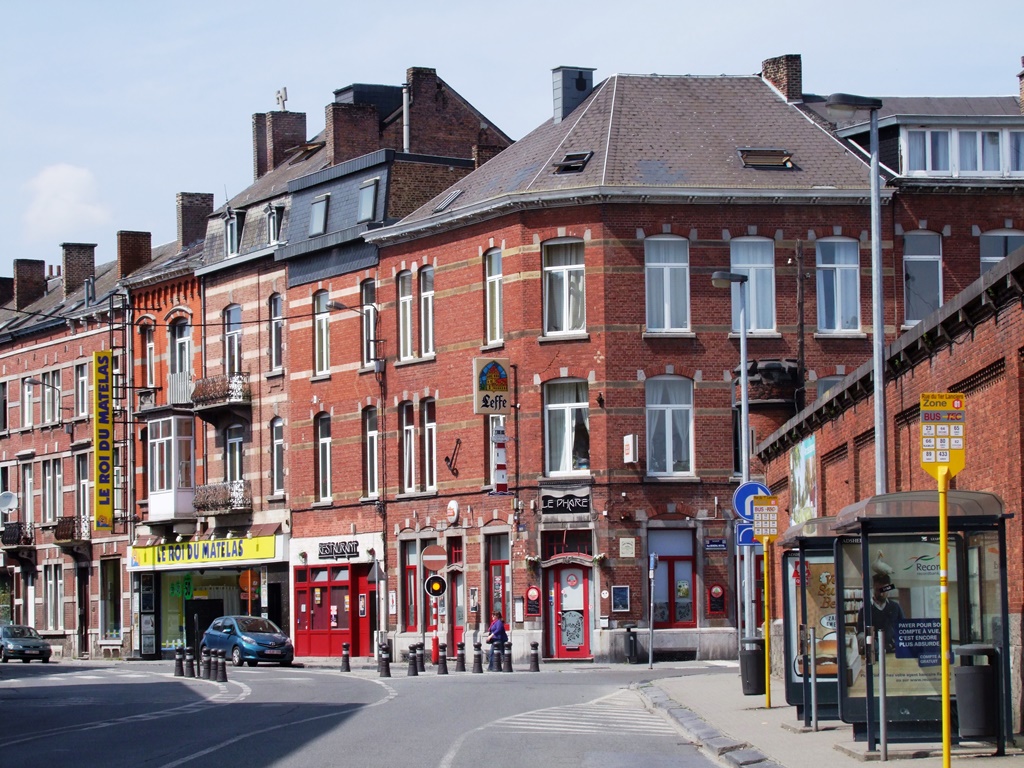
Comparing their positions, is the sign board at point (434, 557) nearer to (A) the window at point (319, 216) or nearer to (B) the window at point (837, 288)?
(A) the window at point (319, 216)

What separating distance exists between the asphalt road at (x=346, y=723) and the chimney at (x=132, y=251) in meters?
31.0

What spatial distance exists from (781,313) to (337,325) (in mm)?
14150

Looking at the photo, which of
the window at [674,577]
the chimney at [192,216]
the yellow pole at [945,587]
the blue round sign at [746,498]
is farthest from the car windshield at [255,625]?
the yellow pole at [945,587]

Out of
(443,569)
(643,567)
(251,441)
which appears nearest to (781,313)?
(643,567)

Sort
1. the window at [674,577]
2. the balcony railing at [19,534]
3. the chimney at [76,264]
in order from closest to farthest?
the window at [674,577]
the balcony railing at [19,534]
the chimney at [76,264]

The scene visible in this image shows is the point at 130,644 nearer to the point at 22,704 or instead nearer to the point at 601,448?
the point at 601,448

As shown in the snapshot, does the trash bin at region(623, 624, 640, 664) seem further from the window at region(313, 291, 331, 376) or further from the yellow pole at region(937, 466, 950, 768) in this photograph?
the yellow pole at region(937, 466, 950, 768)

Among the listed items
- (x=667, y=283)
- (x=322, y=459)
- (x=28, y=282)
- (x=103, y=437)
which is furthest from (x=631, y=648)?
(x=28, y=282)

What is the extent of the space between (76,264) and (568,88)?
1177 inches

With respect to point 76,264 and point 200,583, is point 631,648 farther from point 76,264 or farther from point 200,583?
point 76,264

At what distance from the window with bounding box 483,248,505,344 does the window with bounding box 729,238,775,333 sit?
6.04 m

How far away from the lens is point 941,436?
14367 millimetres

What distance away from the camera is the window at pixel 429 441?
48.2 meters

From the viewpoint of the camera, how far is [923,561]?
1755 cm
